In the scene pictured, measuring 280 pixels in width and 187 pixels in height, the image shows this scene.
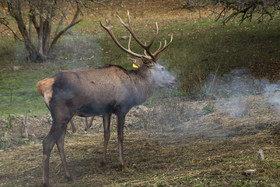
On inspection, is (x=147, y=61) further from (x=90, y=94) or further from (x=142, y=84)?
(x=90, y=94)

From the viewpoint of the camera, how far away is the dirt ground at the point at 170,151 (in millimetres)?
5184

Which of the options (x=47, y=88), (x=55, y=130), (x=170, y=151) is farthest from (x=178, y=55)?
(x=55, y=130)

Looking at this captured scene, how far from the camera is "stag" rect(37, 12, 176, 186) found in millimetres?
5828

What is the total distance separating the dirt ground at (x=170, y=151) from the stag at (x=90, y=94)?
Answer: 0.48 metres

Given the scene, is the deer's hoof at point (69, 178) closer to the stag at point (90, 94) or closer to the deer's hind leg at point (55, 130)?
the stag at point (90, 94)

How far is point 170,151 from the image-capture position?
6.87 m

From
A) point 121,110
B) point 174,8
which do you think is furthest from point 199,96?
point 174,8

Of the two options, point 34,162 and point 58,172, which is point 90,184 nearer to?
point 58,172

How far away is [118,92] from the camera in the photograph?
6.51m

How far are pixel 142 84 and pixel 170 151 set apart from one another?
1174mm

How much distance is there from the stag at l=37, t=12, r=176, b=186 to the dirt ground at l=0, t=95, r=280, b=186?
0.48 metres

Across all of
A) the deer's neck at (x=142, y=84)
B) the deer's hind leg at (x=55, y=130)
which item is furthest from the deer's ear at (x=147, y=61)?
the deer's hind leg at (x=55, y=130)

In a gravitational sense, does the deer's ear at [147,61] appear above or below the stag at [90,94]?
above

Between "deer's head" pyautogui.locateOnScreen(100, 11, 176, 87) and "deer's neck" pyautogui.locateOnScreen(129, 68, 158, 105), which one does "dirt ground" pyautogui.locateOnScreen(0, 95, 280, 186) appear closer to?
"deer's neck" pyautogui.locateOnScreen(129, 68, 158, 105)
